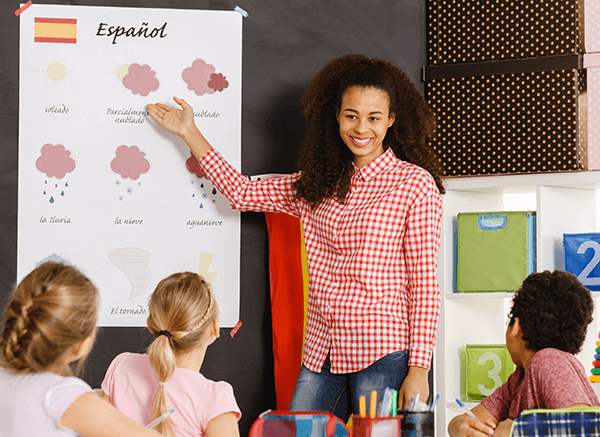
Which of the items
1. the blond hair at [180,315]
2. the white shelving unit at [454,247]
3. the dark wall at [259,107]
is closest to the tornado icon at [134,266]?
the dark wall at [259,107]

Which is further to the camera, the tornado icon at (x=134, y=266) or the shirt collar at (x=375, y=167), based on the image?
the tornado icon at (x=134, y=266)

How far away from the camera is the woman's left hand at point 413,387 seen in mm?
1799

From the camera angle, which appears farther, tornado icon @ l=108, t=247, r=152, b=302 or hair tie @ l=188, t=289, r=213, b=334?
tornado icon @ l=108, t=247, r=152, b=302

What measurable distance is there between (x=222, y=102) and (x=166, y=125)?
205mm

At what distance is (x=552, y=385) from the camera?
4.59ft

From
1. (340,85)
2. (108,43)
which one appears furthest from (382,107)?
(108,43)

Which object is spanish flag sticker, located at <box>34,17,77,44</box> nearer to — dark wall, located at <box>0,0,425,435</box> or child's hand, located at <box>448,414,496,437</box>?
dark wall, located at <box>0,0,425,435</box>

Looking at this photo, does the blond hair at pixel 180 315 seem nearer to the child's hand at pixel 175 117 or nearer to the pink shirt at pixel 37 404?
the pink shirt at pixel 37 404

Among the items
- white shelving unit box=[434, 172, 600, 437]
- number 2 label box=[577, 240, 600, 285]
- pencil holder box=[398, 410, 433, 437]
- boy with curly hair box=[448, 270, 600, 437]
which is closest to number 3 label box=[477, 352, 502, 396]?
white shelving unit box=[434, 172, 600, 437]

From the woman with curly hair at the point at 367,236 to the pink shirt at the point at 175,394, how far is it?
1.45 feet

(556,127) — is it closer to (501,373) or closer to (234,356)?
(501,373)

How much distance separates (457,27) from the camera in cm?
243

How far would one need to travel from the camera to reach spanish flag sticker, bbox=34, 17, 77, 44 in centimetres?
222

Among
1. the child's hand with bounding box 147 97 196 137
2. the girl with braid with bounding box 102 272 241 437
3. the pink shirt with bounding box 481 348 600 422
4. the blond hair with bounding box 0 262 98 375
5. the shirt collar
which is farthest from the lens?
the child's hand with bounding box 147 97 196 137
